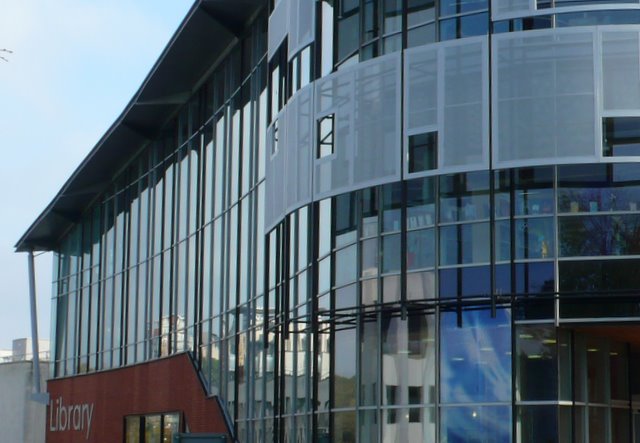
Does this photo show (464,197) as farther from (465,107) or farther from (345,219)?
(345,219)

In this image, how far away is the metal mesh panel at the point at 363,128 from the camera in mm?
22969

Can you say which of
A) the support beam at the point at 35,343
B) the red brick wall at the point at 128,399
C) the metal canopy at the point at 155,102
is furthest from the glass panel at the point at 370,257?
the support beam at the point at 35,343

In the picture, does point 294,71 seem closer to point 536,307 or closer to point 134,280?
point 536,307

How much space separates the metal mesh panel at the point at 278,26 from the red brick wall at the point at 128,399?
9.28 m

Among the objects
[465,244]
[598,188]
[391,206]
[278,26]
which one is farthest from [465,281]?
[278,26]

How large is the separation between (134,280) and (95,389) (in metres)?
4.87

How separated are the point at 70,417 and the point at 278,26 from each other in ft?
79.4

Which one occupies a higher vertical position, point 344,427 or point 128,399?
point 128,399

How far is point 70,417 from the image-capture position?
158 ft

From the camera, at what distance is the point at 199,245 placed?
36.6 meters

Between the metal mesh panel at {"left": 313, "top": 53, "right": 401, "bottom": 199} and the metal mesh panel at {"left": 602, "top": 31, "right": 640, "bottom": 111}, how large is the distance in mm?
3497

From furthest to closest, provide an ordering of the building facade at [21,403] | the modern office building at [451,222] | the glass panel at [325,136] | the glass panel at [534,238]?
1. the building facade at [21,403]
2. the glass panel at [325,136]
3. the glass panel at [534,238]
4. the modern office building at [451,222]

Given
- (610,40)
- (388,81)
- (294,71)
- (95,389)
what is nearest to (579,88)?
(610,40)

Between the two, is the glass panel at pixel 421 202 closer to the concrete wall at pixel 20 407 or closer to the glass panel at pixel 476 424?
the glass panel at pixel 476 424
